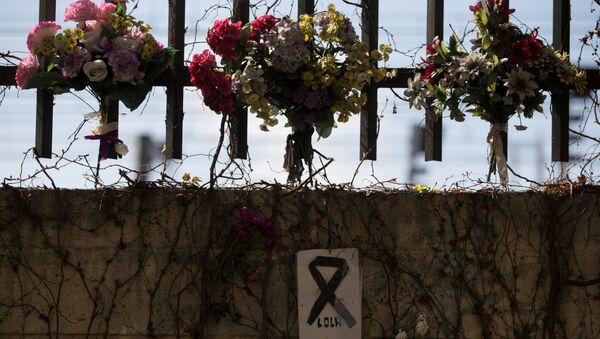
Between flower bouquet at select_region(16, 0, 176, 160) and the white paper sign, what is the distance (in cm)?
107

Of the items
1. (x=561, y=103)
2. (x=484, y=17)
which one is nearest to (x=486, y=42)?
(x=484, y=17)

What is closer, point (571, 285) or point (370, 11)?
point (571, 285)

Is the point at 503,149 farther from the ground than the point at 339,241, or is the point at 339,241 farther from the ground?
the point at 503,149

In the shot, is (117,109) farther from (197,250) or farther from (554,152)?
(554,152)

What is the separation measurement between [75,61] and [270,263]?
50.2 inches

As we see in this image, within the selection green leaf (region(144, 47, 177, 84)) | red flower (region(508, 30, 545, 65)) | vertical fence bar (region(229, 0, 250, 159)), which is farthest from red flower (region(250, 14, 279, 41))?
red flower (region(508, 30, 545, 65))

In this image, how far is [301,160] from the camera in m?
5.15

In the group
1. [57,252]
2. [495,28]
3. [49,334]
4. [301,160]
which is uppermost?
[495,28]

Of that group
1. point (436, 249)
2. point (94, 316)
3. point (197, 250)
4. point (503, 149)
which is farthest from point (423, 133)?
point (94, 316)

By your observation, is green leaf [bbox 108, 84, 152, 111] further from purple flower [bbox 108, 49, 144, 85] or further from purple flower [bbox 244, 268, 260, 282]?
purple flower [bbox 244, 268, 260, 282]

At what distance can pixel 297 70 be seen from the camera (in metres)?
5.07

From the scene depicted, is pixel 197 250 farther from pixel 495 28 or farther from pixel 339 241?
pixel 495 28

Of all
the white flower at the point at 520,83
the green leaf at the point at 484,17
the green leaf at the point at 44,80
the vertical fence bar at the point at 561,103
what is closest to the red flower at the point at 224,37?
the green leaf at the point at 44,80

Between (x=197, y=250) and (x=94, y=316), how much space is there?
0.49 m
